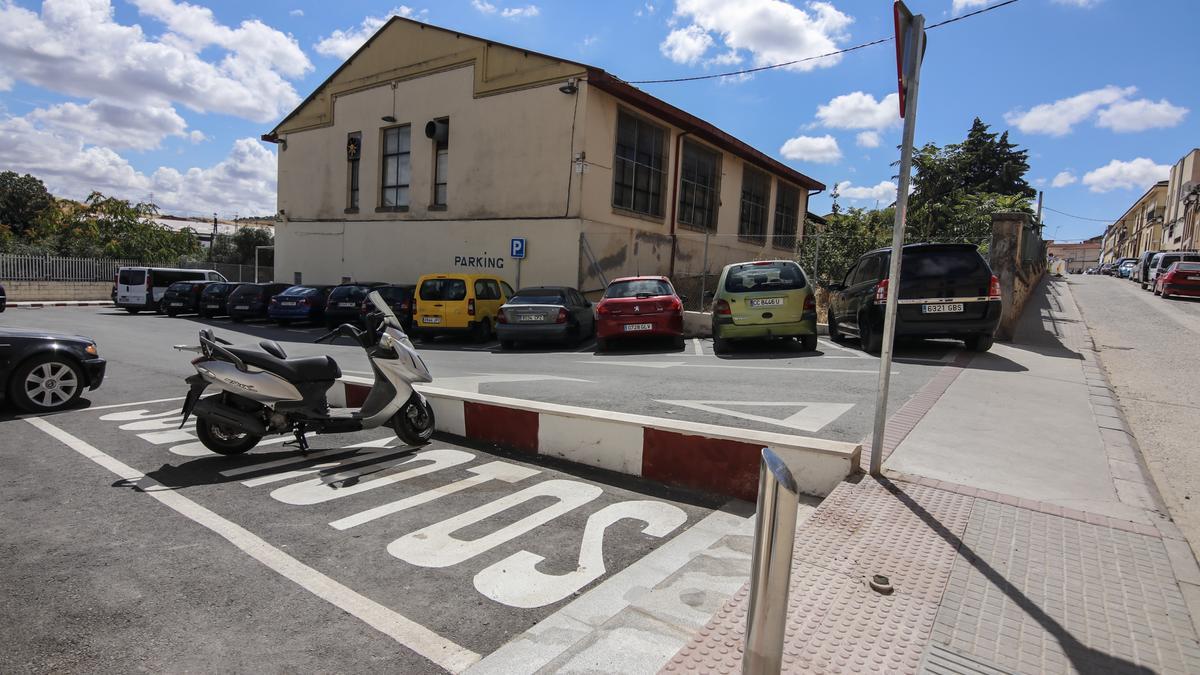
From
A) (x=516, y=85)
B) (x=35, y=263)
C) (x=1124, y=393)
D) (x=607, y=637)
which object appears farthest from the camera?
(x=35, y=263)

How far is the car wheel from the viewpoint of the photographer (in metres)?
6.41

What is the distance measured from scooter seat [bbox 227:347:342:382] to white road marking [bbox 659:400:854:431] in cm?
329

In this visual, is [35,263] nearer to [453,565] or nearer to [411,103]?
[411,103]

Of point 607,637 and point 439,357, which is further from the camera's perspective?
point 439,357

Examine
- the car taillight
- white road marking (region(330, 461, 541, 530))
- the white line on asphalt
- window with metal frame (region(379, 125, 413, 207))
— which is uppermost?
window with metal frame (region(379, 125, 413, 207))

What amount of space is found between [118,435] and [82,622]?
3.67m

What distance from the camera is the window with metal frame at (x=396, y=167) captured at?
A: 22656 millimetres

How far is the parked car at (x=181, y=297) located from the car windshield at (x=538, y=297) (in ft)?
50.2

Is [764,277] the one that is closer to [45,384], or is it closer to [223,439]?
[223,439]

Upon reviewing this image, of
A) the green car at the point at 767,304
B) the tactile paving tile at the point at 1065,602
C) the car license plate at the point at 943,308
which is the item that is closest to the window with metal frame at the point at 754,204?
the green car at the point at 767,304

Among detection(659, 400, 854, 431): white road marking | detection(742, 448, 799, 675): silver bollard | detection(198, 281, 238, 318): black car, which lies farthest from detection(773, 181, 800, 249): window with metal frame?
detection(742, 448, 799, 675): silver bollard

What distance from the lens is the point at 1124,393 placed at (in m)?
7.43

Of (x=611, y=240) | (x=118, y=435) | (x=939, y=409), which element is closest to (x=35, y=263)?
(x=611, y=240)

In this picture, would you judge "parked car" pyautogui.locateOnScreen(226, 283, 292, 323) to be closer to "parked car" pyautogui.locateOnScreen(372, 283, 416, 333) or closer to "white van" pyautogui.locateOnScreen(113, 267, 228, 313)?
"white van" pyautogui.locateOnScreen(113, 267, 228, 313)
